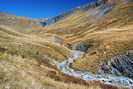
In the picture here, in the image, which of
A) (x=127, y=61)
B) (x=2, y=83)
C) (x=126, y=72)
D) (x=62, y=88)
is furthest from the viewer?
(x=127, y=61)

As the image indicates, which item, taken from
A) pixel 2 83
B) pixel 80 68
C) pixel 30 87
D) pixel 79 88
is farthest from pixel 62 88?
pixel 80 68

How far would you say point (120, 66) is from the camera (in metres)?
44.3

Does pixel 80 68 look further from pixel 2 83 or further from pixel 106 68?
pixel 2 83

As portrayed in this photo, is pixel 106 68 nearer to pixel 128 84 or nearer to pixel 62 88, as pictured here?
pixel 128 84

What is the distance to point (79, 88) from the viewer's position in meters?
15.3

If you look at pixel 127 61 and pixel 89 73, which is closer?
pixel 89 73

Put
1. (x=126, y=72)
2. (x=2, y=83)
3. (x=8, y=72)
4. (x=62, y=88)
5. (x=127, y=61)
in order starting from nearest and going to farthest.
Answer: (x=2, y=83)
(x=8, y=72)
(x=62, y=88)
(x=126, y=72)
(x=127, y=61)

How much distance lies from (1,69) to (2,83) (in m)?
2.22

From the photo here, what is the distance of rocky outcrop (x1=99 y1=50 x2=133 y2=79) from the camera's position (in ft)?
139

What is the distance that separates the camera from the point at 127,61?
1815 inches

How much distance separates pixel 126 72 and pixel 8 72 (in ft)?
108

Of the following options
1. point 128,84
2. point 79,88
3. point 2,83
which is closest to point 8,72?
point 2,83

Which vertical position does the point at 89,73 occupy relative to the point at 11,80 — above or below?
below

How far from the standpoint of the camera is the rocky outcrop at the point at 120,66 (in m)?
42.5
